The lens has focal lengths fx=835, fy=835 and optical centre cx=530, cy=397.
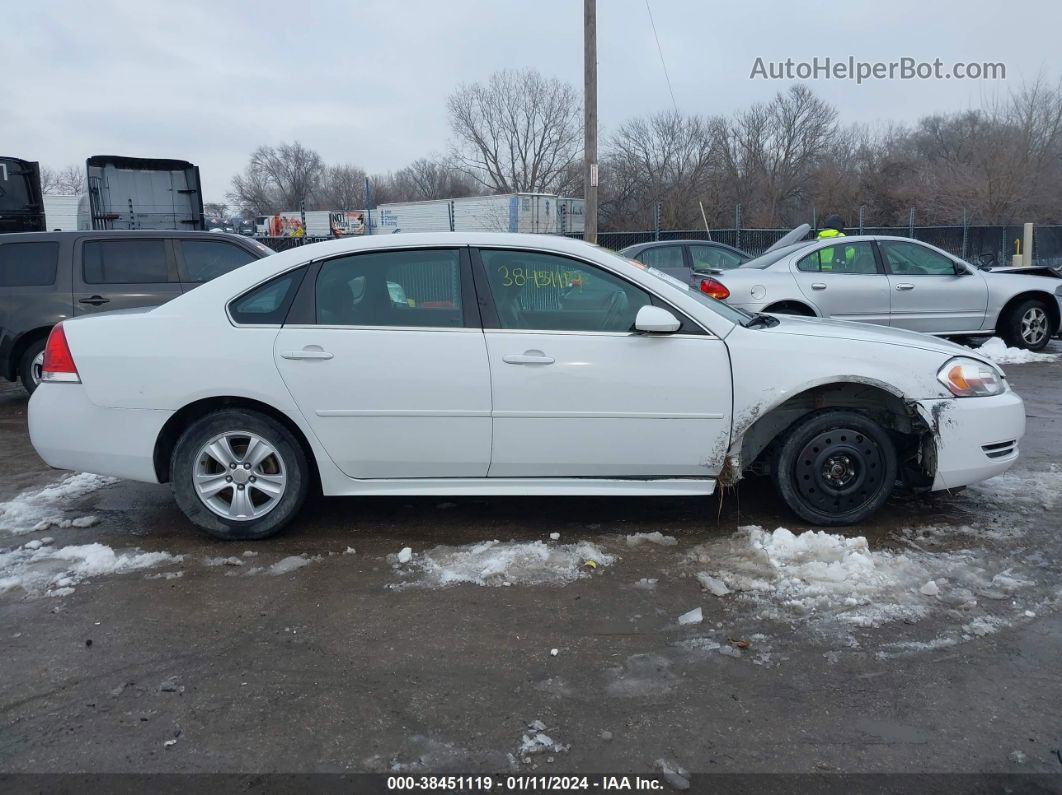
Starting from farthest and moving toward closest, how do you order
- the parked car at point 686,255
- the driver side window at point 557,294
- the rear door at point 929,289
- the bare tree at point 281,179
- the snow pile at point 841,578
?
1. the bare tree at point 281,179
2. the parked car at point 686,255
3. the rear door at point 929,289
4. the driver side window at point 557,294
5. the snow pile at point 841,578

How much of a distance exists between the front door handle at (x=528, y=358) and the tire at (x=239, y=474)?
3.95 feet

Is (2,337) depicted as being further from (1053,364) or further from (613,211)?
(613,211)

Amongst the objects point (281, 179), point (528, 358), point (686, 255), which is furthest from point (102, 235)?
point (281, 179)

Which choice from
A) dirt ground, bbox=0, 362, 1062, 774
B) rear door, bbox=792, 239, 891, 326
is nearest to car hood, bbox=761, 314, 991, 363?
dirt ground, bbox=0, 362, 1062, 774

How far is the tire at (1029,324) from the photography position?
35.1ft

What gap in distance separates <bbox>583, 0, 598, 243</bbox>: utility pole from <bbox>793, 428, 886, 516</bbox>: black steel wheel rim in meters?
9.84

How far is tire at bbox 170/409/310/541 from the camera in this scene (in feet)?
14.2

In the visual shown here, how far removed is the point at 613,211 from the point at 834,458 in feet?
118

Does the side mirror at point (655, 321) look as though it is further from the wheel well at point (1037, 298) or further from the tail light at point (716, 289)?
the wheel well at point (1037, 298)

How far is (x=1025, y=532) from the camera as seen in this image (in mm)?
4406

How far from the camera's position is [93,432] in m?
4.38

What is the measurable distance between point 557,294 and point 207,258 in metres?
5.57

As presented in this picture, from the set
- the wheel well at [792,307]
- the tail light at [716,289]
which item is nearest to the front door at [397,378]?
the tail light at [716,289]

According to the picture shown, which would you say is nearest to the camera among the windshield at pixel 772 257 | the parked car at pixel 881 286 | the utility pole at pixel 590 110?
the parked car at pixel 881 286
